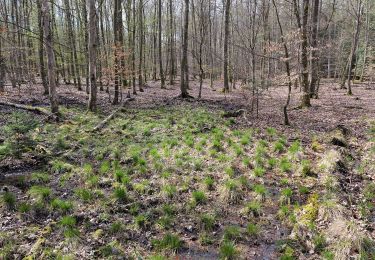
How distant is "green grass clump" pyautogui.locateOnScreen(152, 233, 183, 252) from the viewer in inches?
177

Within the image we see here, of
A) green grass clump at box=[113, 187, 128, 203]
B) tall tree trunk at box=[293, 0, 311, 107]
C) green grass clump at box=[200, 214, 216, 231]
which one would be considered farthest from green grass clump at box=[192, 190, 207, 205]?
tall tree trunk at box=[293, 0, 311, 107]

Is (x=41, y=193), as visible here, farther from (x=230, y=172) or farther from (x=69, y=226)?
(x=230, y=172)

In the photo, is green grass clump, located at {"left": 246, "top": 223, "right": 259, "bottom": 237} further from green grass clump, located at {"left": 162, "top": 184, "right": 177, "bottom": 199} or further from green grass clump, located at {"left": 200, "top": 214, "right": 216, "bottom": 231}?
green grass clump, located at {"left": 162, "top": 184, "right": 177, "bottom": 199}

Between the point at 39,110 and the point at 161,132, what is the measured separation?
244 inches

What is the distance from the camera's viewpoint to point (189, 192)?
625 centimetres

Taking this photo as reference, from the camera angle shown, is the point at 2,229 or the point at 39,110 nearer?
the point at 2,229

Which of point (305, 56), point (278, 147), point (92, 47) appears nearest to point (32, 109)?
point (92, 47)

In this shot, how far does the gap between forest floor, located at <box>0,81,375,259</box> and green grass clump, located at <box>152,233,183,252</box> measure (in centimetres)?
2

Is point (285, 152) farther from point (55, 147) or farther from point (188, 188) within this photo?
point (55, 147)

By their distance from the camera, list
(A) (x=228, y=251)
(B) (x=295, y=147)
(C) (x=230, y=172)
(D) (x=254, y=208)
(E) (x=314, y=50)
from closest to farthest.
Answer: (A) (x=228, y=251)
(D) (x=254, y=208)
(C) (x=230, y=172)
(B) (x=295, y=147)
(E) (x=314, y=50)

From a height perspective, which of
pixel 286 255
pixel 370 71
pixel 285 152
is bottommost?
pixel 286 255

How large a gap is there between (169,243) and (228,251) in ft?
3.02

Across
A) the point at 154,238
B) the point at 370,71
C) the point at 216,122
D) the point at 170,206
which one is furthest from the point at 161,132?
the point at 370,71

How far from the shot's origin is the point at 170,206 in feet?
18.4
